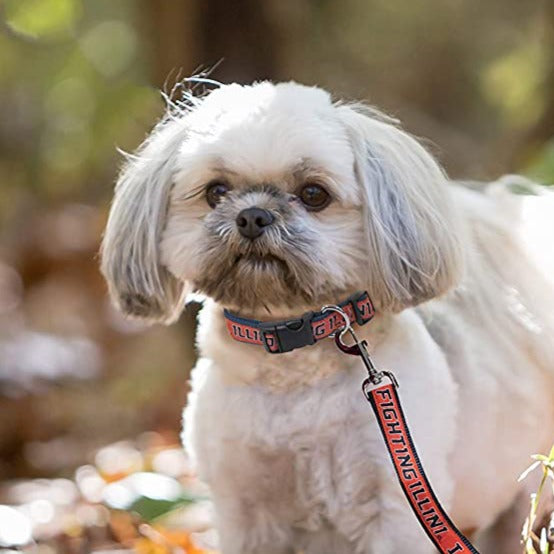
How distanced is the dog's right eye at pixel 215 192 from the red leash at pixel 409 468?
1.94 ft

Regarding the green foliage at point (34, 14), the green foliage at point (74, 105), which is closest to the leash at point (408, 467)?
the green foliage at point (34, 14)

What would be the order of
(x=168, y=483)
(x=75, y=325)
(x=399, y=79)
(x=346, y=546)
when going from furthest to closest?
(x=399, y=79) < (x=75, y=325) < (x=168, y=483) < (x=346, y=546)

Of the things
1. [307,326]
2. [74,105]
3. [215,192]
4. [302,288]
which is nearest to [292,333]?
[307,326]

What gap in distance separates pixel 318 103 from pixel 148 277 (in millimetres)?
665

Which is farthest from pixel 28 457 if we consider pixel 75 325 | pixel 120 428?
pixel 75 325

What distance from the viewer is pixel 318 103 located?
3.22 meters

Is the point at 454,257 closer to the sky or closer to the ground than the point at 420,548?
closer to the sky

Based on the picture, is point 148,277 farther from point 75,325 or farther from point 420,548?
point 75,325

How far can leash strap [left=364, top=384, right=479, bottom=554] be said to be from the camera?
3.02m

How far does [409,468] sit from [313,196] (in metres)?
0.73

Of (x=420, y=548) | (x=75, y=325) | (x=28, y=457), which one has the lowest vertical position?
(x=420, y=548)

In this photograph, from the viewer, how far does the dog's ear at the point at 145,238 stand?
3322 mm

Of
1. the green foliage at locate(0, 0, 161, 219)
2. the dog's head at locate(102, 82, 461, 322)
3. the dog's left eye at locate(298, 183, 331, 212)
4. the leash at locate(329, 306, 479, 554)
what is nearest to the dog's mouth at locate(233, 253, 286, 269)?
the dog's head at locate(102, 82, 461, 322)

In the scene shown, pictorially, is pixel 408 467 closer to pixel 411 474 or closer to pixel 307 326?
pixel 411 474
